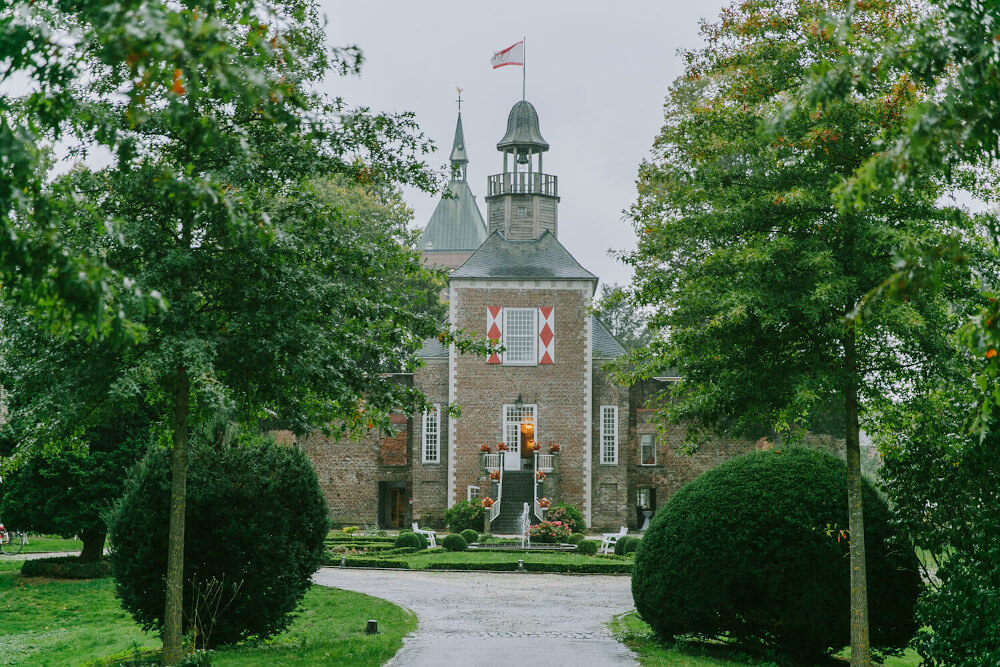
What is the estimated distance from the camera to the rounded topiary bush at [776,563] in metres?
9.40

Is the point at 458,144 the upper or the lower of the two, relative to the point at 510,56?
upper

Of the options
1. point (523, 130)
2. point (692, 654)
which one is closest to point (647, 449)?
point (523, 130)

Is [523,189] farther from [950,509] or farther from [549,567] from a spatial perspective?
[950,509]

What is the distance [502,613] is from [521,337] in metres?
21.2

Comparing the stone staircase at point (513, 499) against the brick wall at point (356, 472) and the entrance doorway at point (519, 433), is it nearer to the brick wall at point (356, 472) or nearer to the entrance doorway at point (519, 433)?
the entrance doorway at point (519, 433)

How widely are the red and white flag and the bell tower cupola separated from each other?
6.75 ft

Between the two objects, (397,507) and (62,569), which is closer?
(62,569)

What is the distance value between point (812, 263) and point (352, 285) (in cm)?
437

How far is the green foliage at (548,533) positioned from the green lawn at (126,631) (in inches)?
477

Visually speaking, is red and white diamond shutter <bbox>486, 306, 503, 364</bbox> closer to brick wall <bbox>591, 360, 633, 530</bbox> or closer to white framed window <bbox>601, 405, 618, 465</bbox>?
brick wall <bbox>591, 360, 633, 530</bbox>

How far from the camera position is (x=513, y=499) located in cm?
3262

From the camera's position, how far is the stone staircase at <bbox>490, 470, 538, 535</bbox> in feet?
104

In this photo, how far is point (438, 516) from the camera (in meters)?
34.3

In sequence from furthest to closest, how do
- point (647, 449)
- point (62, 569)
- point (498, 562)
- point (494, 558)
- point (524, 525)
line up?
1. point (647, 449)
2. point (524, 525)
3. point (494, 558)
4. point (498, 562)
5. point (62, 569)
